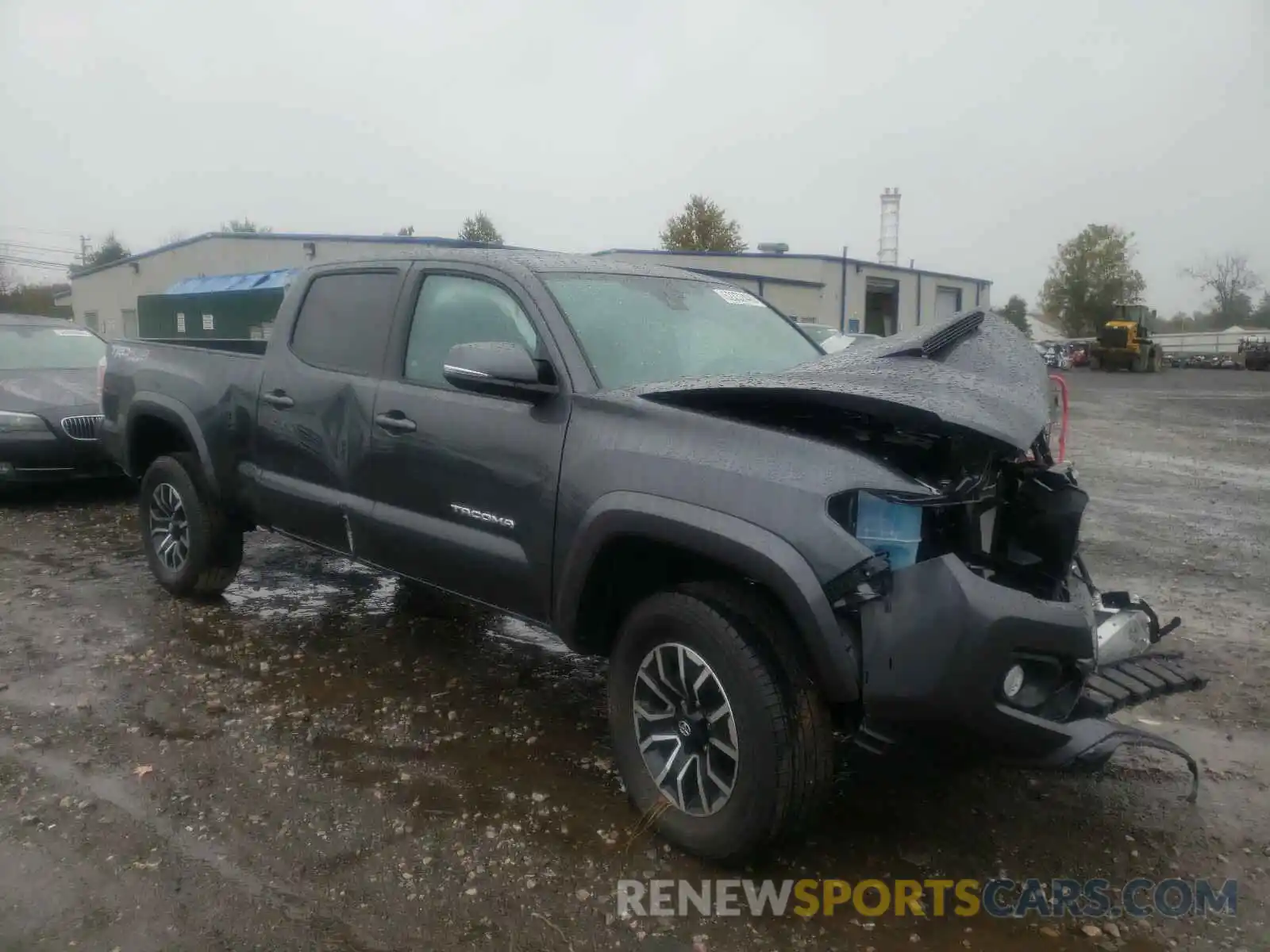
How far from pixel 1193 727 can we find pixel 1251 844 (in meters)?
0.93

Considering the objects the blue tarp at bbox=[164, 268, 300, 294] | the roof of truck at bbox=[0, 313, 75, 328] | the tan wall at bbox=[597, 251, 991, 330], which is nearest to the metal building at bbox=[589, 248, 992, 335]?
the tan wall at bbox=[597, 251, 991, 330]

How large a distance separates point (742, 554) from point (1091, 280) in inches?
3002

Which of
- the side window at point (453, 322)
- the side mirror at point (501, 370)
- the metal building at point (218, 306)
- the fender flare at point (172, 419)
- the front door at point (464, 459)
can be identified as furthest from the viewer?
the metal building at point (218, 306)

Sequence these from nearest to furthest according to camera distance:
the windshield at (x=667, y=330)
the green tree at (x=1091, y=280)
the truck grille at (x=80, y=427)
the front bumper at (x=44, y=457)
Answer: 1. the windshield at (x=667, y=330)
2. the front bumper at (x=44, y=457)
3. the truck grille at (x=80, y=427)
4. the green tree at (x=1091, y=280)

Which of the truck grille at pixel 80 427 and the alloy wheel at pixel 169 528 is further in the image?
the truck grille at pixel 80 427

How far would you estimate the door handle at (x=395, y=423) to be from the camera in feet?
12.5

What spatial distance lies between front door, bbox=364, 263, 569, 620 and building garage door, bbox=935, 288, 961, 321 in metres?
40.8

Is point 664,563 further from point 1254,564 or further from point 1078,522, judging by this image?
point 1254,564

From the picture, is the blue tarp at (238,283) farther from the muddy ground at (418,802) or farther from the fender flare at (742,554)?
the fender flare at (742,554)

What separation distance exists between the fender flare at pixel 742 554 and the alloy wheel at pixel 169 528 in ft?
10.2

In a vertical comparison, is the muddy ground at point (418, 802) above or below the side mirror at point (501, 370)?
below

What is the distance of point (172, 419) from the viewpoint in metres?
5.09

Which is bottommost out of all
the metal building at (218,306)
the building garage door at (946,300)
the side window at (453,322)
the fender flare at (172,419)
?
the fender flare at (172,419)

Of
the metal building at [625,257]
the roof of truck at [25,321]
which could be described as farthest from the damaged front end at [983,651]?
the metal building at [625,257]
